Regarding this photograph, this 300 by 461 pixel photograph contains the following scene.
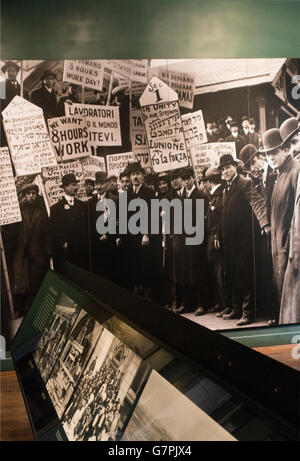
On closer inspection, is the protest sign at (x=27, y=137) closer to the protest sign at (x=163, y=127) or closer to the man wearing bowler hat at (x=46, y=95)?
the man wearing bowler hat at (x=46, y=95)

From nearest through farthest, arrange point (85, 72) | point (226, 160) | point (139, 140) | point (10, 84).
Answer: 1. point (10, 84)
2. point (85, 72)
3. point (139, 140)
4. point (226, 160)

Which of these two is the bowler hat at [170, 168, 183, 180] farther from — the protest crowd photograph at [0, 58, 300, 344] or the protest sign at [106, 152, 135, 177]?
the protest sign at [106, 152, 135, 177]

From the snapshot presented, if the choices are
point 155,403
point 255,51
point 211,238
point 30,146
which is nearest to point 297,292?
point 211,238

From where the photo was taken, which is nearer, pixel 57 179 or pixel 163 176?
pixel 57 179

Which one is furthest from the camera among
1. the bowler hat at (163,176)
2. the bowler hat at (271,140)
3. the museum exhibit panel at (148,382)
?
the bowler hat at (271,140)

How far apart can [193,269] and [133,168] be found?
1110mm

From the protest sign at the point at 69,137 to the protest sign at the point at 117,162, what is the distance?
212mm

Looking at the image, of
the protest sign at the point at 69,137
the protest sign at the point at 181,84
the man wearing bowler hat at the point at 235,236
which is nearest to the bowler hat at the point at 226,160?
the man wearing bowler hat at the point at 235,236

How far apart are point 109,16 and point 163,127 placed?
1132 millimetres

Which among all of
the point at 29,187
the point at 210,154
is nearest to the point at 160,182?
the point at 210,154

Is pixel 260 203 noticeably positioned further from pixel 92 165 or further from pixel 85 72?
pixel 85 72

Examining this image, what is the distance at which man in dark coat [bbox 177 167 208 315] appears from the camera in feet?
15.1

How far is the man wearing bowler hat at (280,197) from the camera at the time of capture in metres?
4.70

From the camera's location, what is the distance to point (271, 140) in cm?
470
